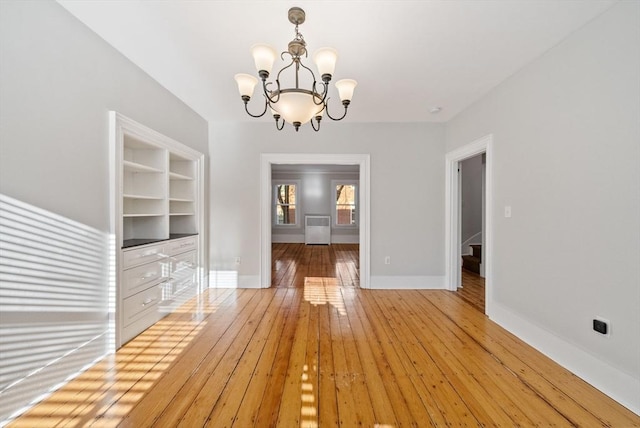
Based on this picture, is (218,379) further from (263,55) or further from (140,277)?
(263,55)

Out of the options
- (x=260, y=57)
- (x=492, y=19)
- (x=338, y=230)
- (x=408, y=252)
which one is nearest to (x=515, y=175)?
(x=492, y=19)

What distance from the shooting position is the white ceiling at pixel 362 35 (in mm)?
1752

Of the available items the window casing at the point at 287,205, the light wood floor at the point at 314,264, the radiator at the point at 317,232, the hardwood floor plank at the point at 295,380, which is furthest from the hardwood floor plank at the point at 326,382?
the window casing at the point at 287,205

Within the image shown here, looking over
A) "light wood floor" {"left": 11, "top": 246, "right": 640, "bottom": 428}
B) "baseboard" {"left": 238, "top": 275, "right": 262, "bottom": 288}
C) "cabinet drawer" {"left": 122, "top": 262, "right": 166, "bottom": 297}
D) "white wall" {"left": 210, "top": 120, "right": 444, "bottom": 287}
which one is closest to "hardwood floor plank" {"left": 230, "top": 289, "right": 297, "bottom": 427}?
"light wood floor" {"left": 11, "top": 246, "right": 640, "bottom": 428}

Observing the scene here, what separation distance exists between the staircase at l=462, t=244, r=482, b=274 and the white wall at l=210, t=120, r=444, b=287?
1470 mm

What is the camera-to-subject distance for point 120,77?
2.29 metres

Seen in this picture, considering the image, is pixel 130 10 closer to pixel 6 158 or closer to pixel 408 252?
pixel 6 158

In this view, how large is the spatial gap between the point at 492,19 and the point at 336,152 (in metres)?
2.44

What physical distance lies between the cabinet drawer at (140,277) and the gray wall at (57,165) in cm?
20

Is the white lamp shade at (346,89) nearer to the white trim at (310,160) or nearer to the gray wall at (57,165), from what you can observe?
the gray wall at (57,165)

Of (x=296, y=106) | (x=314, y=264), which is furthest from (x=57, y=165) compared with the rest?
(x=314, y=264)

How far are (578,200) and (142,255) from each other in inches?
149

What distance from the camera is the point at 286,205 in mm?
9031

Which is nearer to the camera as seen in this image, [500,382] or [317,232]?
[500,382]
